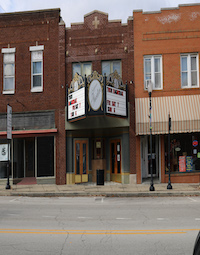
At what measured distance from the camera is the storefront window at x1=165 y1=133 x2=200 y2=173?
20016 millimetres

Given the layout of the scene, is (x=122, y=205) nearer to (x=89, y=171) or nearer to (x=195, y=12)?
(x=89, y=171)

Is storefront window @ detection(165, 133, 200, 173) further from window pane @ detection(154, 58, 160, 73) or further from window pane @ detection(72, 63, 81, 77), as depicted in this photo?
window pane @ detection(72, 63, 81, 77)

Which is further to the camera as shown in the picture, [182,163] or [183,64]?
[183,64]

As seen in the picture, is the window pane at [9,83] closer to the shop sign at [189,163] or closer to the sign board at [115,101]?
the sign board at [115,101]

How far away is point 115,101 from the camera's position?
62.8 feet

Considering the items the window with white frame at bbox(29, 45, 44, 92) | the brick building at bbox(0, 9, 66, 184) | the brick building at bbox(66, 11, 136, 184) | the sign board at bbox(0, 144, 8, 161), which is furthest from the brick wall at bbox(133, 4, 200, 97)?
the sign board at bbox(0, 144, 8, 161)

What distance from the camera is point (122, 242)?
23.8 ft

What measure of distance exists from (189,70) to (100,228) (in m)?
14.5

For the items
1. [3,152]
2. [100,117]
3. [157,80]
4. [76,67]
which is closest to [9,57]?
[76,67]

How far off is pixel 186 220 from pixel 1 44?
59.2 ft

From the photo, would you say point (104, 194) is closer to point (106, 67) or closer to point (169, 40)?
point (106, 67)

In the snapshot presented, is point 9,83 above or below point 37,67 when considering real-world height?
below

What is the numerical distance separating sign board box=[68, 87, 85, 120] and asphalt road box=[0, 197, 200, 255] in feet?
22.6

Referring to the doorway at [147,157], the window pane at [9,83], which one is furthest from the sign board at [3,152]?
the doorway at [147,157]
